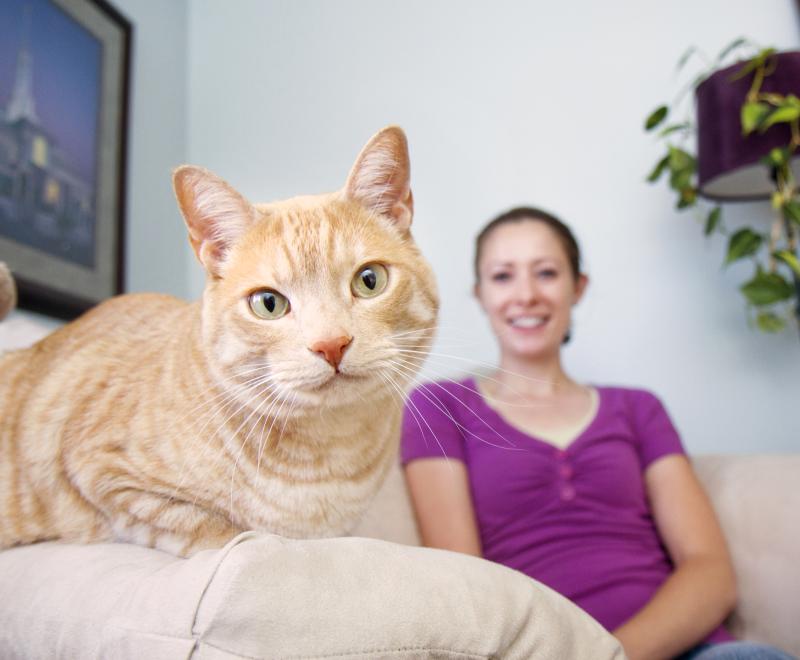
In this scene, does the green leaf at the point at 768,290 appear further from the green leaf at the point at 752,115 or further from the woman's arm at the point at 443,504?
the woman's arm at the point at 443,504

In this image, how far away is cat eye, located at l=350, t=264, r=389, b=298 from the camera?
71 cm

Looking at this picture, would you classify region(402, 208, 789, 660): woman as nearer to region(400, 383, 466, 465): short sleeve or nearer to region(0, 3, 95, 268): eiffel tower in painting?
region(400, 383, 466, 465): short sleeve

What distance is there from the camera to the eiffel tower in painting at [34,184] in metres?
1.37

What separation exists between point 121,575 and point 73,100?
4.39 ft

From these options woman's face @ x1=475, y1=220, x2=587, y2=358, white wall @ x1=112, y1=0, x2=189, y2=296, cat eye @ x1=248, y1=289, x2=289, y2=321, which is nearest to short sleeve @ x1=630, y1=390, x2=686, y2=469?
woman's face @ x1=475, y1=220, x2=587, y2=358

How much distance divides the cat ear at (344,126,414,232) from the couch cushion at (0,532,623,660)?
382mm

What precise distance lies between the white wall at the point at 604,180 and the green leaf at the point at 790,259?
0.27 m

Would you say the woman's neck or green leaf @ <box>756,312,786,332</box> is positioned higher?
green leaf @ <box>756,312,786,332</box>

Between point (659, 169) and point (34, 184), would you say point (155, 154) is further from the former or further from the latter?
point (659, 169)

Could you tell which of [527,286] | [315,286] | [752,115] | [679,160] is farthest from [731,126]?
[315,286]

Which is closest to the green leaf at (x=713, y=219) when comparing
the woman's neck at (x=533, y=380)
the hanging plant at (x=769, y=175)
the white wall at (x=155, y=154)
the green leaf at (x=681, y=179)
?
the hanging plant at (x=769, y=175)

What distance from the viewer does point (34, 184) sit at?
56.4 inches

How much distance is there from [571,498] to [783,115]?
985 millimetres

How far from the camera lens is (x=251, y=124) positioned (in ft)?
3.87
